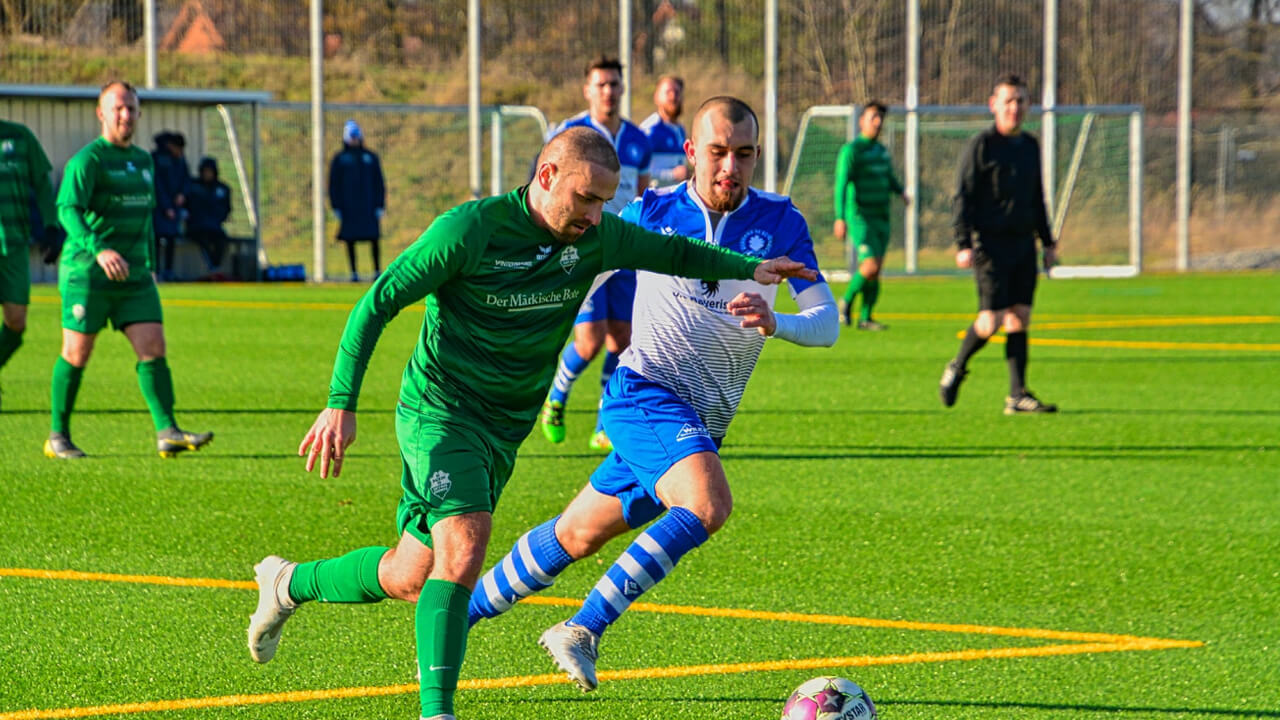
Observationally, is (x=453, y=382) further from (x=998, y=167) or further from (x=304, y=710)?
(x=998, y=167)

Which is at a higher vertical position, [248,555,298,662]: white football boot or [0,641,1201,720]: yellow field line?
[248,555,298,662]: white football boot

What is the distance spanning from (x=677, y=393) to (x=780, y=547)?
195 cm

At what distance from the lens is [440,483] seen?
4.38 metres

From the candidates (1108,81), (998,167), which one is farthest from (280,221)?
(998,167)

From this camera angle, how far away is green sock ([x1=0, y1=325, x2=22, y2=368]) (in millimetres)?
10516

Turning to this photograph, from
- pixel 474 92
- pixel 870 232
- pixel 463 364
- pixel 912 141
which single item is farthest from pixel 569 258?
pixel 912 141

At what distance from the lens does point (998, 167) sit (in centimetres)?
1105

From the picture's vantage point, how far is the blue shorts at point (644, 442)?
16.4ft

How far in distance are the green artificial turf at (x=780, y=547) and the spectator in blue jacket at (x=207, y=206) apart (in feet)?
34.0

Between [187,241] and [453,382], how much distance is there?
69.6 ft

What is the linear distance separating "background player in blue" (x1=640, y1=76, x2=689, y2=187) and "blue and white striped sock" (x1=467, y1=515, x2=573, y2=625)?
614 cm

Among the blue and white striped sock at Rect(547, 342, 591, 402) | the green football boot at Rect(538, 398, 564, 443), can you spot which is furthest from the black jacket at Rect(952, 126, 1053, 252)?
the green football boot at Rect(538, 398, 564, 443)

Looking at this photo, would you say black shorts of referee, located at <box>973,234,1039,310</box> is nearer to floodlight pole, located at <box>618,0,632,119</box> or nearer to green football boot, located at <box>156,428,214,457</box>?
green football boot, located at <box>156,428,214,457</box>

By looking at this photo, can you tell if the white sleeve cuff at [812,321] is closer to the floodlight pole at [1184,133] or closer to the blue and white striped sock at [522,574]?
the blue and white striped sock at [522,574]
